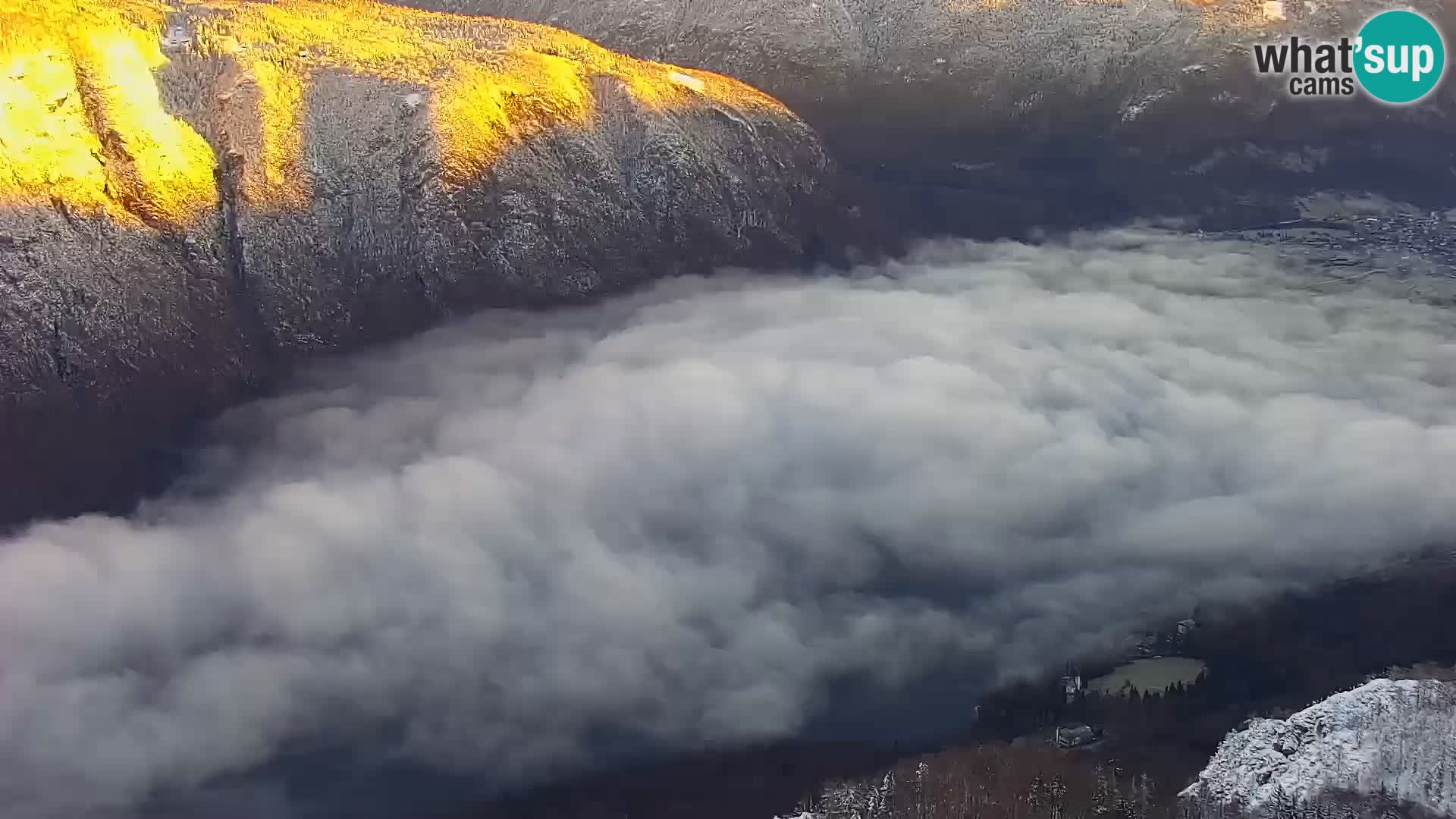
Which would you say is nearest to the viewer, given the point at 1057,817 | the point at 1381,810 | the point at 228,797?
the point at 1381,810

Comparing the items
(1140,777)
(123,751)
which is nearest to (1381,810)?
(1140,777)

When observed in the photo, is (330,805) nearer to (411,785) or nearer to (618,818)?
(411,785)

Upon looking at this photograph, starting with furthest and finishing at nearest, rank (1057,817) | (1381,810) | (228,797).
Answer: (228,797) → (1057,817) → (1381,810)

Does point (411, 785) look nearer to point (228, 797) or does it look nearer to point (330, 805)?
point (330, 805)

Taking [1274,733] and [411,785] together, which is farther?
[411,785]

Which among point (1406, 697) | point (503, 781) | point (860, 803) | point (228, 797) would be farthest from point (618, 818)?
point (1406, 697)

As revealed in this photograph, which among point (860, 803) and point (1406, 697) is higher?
point (1406, 697)
